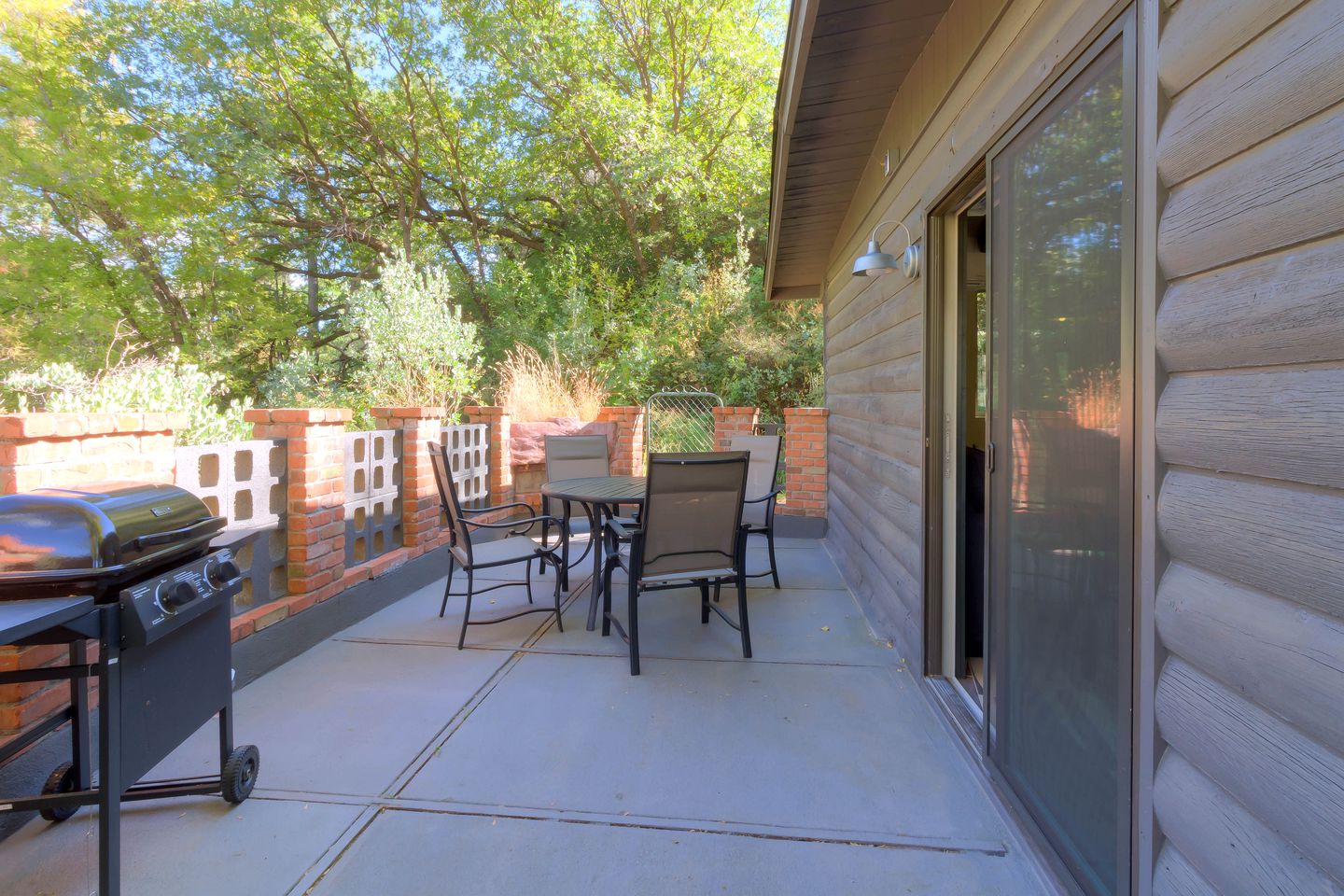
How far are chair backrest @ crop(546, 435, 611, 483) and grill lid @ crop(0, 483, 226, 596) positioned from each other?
3343 millimetres

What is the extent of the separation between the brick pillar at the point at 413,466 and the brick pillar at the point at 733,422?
3.03m

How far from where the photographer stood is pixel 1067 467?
1604 mm

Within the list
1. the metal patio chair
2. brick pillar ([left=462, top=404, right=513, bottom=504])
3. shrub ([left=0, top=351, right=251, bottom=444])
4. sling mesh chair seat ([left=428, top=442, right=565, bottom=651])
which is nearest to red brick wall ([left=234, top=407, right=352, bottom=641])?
sling mesh chair seat ([left=428, top=442, right=565, bottom=651])

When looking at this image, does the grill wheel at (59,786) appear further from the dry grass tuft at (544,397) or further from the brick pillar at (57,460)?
the dry grass tuft at (544,397)

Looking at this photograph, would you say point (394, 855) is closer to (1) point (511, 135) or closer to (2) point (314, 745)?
(2) point (314, 745)

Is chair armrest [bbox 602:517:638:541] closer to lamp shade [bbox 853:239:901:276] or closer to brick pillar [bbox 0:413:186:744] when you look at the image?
lamp shade [bbox 853:239:901:276]

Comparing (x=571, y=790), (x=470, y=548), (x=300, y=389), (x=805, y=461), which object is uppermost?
(x=300, y=389)

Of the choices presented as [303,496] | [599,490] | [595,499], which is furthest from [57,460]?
[599,490]

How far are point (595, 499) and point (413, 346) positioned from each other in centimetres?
601

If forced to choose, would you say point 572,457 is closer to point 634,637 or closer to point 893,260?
point 634,637

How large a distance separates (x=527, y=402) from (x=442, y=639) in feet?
14.9

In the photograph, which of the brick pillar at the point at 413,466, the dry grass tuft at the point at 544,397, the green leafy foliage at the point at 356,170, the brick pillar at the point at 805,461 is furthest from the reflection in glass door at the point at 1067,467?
the green leafy foliage at the point at 356,170

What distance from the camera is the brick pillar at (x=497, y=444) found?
227 inches

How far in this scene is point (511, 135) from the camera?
48.8 ft
